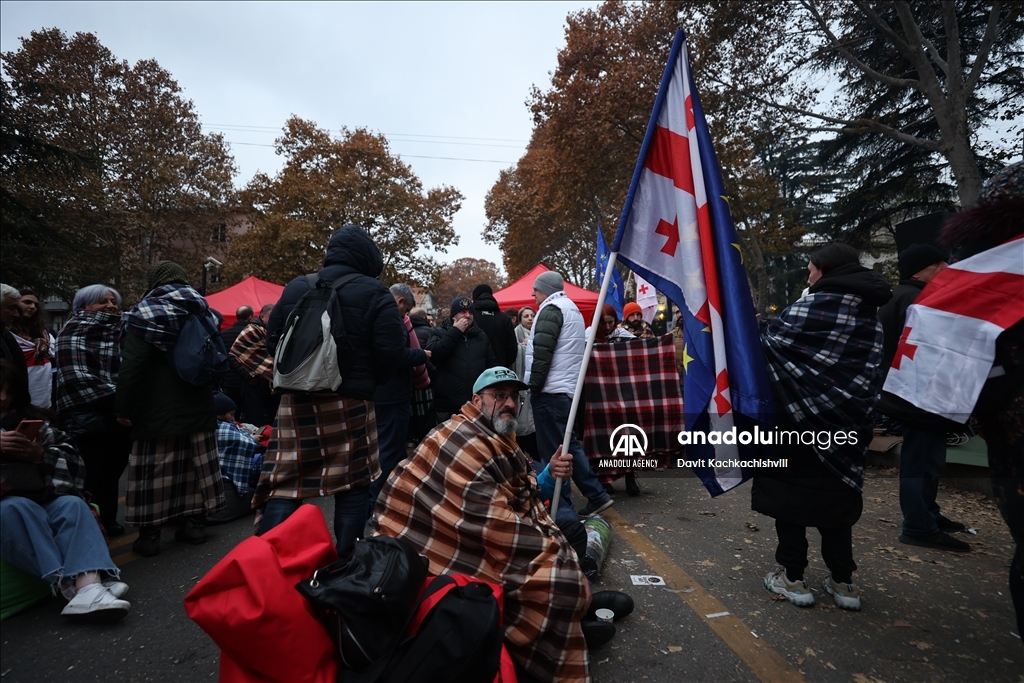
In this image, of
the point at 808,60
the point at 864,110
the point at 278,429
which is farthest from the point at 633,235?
the point at 864,110

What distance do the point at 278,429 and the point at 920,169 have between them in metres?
20.9

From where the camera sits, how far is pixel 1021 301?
219 cm

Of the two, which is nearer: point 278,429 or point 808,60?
point 278,429

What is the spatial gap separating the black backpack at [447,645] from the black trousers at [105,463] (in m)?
3.28

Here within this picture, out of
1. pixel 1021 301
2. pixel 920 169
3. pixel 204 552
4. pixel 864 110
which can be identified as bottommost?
pixel 204 552

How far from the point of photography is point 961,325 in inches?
92.3

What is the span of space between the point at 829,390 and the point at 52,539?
3.88 m

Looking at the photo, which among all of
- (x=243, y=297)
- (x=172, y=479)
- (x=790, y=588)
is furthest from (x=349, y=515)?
(x=243, y=297)

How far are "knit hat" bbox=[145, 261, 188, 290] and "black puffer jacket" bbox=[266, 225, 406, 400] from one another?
1.19m

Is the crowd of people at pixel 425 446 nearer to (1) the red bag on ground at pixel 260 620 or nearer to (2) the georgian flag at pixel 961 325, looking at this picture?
(2) the georgian flag at pixel 961 325

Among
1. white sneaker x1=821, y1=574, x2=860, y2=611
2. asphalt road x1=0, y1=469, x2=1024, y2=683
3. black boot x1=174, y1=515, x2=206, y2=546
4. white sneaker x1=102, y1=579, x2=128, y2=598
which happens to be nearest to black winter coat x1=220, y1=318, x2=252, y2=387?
black boot x1=174, y1=515, x2=206, y2=546

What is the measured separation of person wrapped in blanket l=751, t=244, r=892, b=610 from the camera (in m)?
2.83

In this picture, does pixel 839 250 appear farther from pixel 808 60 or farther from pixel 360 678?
pixel 808 60

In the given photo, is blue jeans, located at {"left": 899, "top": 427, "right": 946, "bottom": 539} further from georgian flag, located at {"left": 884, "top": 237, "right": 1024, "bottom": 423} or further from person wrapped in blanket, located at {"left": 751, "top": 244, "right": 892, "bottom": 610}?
georgian flag, located at {"left": 884, "top": 237, "right": 1024, "bottom": 423}
